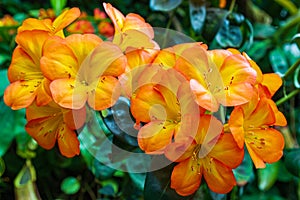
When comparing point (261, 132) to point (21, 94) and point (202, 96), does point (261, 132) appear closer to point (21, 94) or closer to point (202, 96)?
point (202, 96)

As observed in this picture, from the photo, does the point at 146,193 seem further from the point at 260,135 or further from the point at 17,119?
the point at 17,119

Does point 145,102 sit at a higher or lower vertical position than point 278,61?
higher

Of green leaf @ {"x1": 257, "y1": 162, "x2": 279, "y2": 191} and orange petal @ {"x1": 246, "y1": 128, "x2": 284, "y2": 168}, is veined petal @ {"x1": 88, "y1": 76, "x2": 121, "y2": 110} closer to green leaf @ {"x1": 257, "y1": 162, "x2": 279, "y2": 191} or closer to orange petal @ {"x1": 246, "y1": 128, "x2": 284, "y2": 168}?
orange petal @ {"x1": 246, "y1": 128, "x2": 284, "y2": 168}

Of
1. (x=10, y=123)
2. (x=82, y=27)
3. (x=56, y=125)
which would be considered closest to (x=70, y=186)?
(x=10, y=123)

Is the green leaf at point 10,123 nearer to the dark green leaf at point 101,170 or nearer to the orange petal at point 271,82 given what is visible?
the dark green leaf at point 101,170

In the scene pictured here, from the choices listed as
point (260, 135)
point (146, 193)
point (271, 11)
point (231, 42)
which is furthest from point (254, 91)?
point (271, 11)

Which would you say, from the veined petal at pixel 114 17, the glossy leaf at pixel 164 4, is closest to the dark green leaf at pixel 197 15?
the glossy leaf at pixel 164 4

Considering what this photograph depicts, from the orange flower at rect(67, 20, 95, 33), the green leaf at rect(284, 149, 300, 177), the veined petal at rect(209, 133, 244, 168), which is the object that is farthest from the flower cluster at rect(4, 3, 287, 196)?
the orange flower at rect(67, 20, 95, 33)
